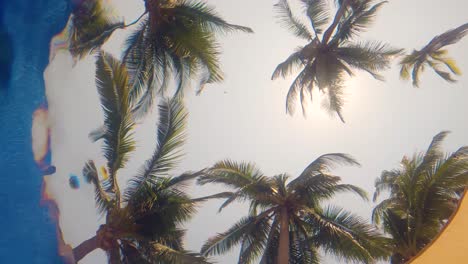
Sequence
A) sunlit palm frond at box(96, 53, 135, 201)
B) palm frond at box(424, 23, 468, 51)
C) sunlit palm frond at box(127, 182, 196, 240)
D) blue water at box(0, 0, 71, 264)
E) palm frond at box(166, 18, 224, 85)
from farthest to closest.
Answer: palm frond at box(166, 18, 224, 85)
sunlit palm frond at box(127, 182, 196, 240)
sunlit palm frond at box(96, 53, 135, 201)
palm frond at box(424, 23, 468, 51)
blue water at box(0, 0, 71, 264)

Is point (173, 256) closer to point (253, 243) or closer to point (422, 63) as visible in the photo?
point (253, 243)

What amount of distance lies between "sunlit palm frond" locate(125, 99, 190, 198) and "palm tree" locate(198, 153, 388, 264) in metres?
1.82

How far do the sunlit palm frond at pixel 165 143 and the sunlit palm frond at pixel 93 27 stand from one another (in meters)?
2.08

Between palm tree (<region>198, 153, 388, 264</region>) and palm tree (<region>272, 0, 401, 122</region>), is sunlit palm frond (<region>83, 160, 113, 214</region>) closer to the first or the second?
palm tree (<region>198, 153, 388, 264</region>)

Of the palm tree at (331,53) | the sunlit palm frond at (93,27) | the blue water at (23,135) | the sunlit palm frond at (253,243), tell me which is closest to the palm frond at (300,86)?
the palm tree at (331,53)

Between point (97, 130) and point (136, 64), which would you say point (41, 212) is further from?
point (136, 64)

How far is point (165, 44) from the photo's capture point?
965 centimetres

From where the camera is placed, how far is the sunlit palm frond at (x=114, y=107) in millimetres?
7402

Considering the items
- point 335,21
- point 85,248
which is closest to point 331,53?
point 335,21

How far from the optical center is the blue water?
286cm

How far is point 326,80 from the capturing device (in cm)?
1172

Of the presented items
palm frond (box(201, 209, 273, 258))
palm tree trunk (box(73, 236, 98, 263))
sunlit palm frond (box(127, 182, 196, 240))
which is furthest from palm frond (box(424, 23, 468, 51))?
palm tree trunk (box(73, 236, 98, 263))

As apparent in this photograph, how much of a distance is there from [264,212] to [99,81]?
6.07 metres

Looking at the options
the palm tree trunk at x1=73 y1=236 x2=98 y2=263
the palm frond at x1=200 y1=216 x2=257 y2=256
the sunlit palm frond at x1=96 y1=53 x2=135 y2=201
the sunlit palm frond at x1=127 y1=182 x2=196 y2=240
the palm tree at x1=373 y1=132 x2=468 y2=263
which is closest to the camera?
the sunlit palm frond at x1=96 y1=53 x2=135 y2=201
